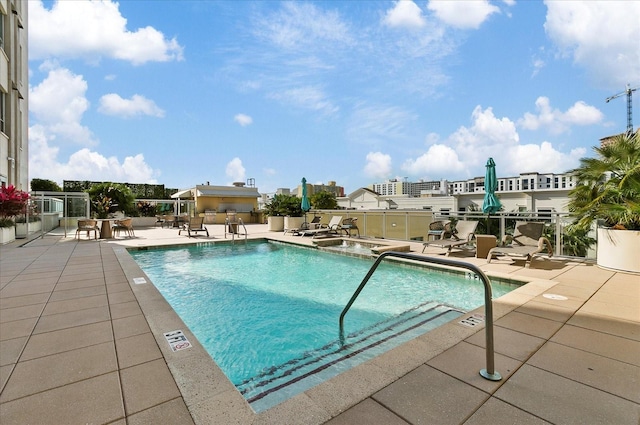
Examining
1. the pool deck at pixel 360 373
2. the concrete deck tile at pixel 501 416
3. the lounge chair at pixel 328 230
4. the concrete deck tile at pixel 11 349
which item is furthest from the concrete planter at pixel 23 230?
the concrete deck tile at pixel 501 416

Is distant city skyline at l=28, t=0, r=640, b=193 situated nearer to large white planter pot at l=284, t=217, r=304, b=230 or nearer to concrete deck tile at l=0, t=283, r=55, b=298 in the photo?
large white planter pot at l=284, t=217, r=304, b=230

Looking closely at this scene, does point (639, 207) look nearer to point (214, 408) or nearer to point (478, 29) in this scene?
point (214, 408)

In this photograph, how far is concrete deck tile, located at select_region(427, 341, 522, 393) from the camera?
204cm

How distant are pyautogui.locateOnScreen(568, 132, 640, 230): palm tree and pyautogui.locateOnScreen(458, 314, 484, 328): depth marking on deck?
378 centimetres

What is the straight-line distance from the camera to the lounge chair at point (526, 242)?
589cm

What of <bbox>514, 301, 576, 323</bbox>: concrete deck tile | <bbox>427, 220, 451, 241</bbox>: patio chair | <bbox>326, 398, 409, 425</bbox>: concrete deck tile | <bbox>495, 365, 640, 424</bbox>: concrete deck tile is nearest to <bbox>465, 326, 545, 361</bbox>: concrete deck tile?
<bbox>495, 365, 640, 424</bbox>: concrete deck tile

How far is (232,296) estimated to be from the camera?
5188 millimetres

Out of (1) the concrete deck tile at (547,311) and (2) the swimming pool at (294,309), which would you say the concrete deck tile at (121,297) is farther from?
(1) the concrete deck tile at (547,311)

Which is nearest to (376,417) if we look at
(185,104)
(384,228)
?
(384,228)

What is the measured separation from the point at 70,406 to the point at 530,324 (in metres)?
3.76

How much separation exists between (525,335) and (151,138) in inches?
1041

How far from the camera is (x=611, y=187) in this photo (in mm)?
5453

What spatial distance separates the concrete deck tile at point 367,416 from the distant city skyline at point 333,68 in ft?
22.4

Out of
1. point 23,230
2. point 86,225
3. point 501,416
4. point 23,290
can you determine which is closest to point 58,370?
point 501,416
